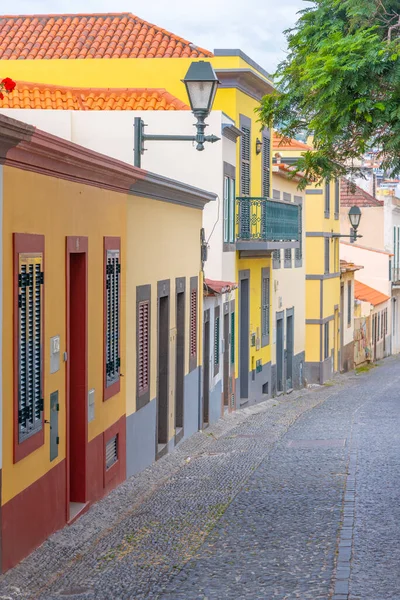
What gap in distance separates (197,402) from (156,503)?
633 centimetres

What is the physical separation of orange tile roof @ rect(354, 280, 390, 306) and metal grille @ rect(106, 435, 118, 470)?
33268 millimetres

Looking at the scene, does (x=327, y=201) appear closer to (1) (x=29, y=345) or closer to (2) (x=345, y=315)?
(2) (x=345, y=315)

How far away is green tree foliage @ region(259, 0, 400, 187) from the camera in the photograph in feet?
36.2

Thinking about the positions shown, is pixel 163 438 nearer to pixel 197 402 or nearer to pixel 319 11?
pixel 197 402

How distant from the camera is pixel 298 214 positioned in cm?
2608

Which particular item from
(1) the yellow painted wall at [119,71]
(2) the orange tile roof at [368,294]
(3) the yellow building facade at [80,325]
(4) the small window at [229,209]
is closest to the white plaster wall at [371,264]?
(2) the orange tile roof at [368,294]

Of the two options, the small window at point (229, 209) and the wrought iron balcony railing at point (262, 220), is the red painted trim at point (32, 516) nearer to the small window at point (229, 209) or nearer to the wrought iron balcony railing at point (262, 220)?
the small window at point (229, 209)

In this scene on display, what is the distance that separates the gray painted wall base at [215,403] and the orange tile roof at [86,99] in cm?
519

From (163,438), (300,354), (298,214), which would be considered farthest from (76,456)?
(300,354)

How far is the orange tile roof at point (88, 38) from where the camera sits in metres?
22.9

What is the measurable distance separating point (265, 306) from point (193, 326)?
9656 mm

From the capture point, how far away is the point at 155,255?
546 inches

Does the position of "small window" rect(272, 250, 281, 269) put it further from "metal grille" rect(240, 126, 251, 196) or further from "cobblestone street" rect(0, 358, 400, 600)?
"cobblestone street" rect(0, 358, 400, 600)

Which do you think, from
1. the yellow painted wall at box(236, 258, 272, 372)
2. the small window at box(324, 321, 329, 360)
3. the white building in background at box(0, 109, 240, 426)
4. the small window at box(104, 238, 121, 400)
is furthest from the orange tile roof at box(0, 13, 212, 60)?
the small window at box(324, 321, 329, 360)
